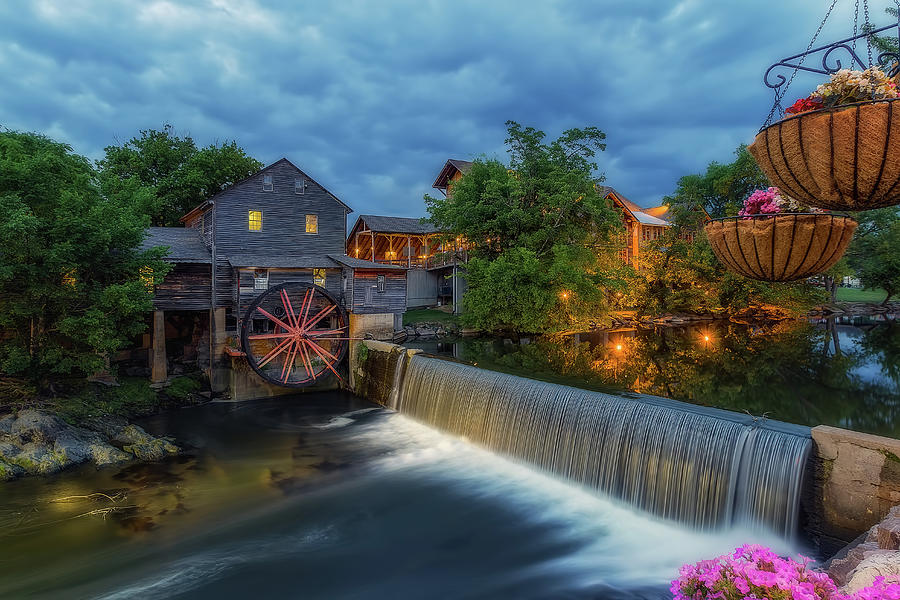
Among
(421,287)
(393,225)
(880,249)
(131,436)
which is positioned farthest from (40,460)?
(880,249)

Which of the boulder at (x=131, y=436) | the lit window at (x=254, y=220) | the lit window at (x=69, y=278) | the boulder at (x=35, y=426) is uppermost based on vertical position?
the lit window at (x=254, y=220)

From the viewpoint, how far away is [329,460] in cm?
1142

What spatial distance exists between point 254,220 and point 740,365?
19.6m

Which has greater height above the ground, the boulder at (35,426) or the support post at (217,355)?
the support post at (217,355)

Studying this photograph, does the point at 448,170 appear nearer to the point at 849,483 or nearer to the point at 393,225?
the point at 393,225

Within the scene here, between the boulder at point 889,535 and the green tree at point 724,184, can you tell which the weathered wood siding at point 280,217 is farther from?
the green tree at point 724,184

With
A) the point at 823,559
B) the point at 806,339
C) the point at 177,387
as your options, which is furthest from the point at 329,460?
the point at 806,339

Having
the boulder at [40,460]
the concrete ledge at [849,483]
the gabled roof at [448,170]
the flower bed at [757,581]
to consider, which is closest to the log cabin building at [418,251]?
the gabled roof at [448,170]

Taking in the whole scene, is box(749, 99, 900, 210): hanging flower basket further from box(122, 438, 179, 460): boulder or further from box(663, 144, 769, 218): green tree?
box(663, 144, 769, 218): green tree

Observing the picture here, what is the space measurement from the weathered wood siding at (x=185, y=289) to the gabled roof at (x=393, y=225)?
14.9 meters

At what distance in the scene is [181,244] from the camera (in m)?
18.3

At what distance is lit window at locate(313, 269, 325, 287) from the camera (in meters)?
18.9

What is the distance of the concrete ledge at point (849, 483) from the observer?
5.53 m

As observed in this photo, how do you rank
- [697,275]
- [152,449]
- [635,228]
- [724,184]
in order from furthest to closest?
[635,228] < [724,184] < [697,275] < [152,449]
